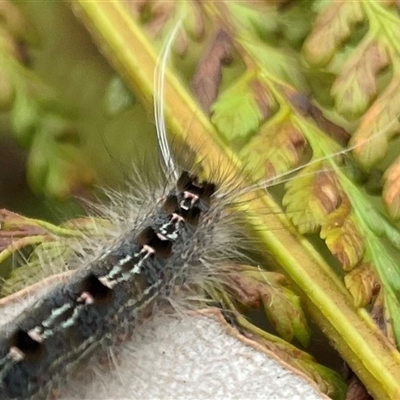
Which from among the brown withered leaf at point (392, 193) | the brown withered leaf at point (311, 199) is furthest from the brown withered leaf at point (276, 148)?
the brown withered leaf at point (392, 193)

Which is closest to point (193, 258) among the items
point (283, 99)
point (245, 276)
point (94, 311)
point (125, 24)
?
point (245, 276)

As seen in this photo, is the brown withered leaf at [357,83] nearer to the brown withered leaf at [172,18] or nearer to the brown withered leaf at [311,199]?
the brown withered leaf at [311,199]

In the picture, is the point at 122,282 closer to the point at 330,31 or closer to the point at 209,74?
the point at 209,74

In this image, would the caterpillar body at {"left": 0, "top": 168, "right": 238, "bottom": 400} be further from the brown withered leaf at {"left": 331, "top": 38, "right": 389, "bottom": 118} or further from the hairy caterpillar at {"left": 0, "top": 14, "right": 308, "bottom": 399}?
the brown withered leaf at {"left": 331, "top": 38, "right": 389, "bottom": 118}

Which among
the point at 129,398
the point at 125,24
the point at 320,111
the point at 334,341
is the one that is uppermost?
the point at 125,24

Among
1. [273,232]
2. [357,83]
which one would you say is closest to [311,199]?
[273,232]

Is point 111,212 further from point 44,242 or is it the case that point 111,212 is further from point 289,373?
point 289,373

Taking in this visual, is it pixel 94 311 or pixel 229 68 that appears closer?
pixel 94 311
